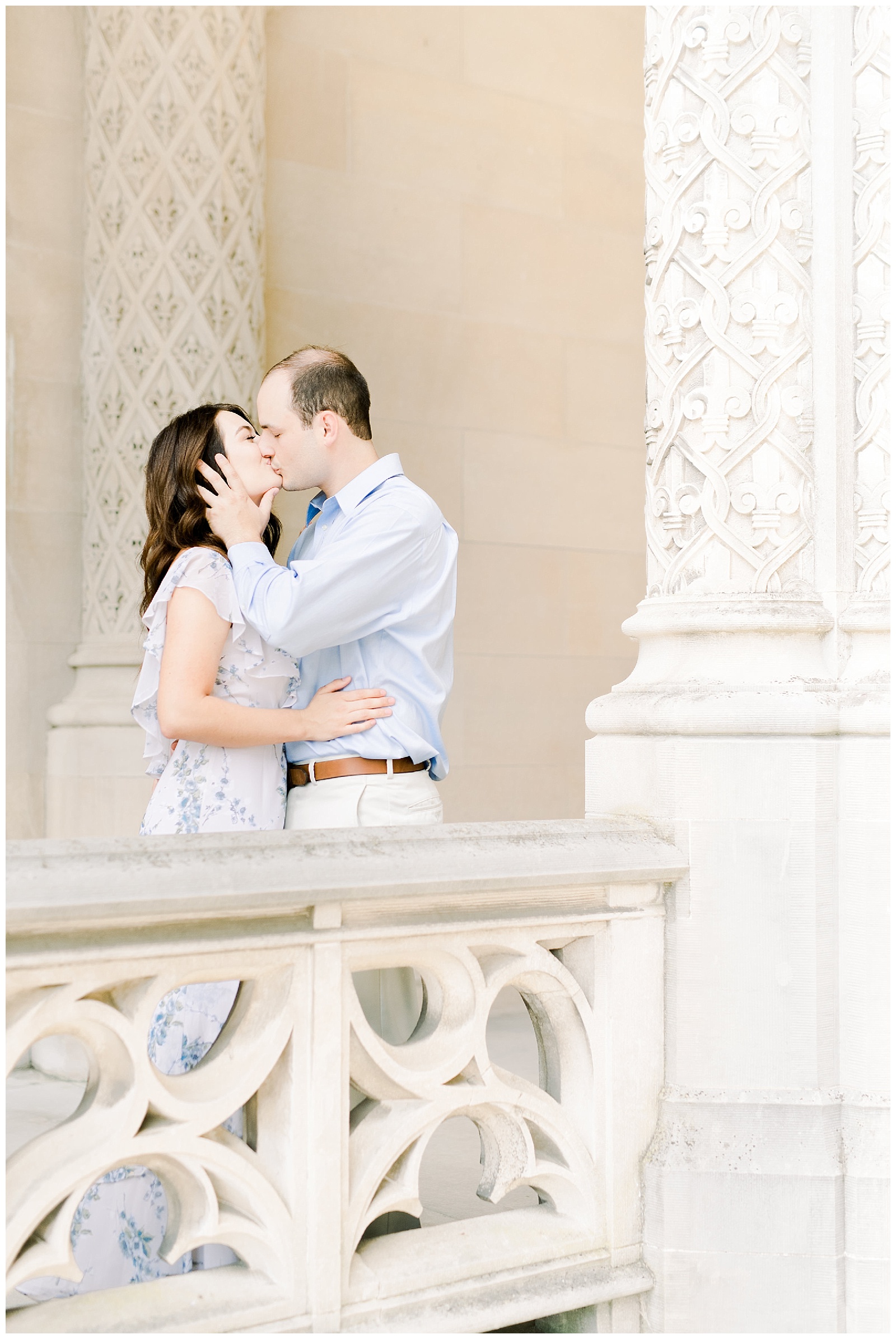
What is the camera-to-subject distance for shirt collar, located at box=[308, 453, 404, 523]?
244 centimetres

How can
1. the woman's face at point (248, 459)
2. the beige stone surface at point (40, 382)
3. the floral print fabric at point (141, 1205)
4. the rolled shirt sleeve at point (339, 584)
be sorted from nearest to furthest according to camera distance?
the rolled shirt sleeve at point (339, 584) < the floral print fabric at point (141, 1205) < the woman's face at point (248, 459) < the beige stone surface at point (40, 382)

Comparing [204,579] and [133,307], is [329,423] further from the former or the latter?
[133,307]

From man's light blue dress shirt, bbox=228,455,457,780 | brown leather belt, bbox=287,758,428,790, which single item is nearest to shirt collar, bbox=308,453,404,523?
man's light blue dress shirt, bbox=228,455,457,780

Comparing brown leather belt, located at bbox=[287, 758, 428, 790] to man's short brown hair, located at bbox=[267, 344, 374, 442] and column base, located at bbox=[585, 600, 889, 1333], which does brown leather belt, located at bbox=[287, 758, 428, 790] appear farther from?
man's short brown hair, located at bbox=[267, 344, 374, 442]

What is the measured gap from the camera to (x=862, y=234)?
234 centimetres

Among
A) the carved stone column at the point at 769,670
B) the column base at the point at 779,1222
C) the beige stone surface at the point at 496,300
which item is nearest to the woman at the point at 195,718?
the carved stone column at the point at 769,670

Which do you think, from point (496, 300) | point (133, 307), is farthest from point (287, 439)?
point (496, 300)

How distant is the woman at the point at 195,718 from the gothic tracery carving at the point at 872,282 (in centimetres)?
86

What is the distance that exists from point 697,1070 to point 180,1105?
0.88m

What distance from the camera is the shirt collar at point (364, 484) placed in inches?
96.1

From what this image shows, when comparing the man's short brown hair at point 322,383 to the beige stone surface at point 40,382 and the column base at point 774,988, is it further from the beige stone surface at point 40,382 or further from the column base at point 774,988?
the beige stone surface at point 40,382

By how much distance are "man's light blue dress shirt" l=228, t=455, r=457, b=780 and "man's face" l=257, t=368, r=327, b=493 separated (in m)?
0.07

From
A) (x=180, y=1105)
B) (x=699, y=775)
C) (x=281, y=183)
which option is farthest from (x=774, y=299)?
(x=281, y=183)

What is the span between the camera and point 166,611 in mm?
2379
